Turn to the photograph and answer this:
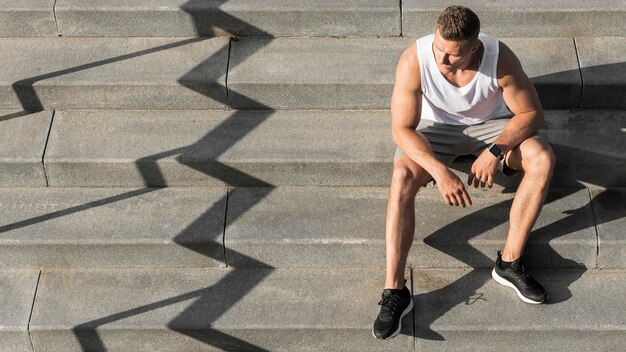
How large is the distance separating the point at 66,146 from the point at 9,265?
0.74 metres

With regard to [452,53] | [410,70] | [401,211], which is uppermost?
[452,53]

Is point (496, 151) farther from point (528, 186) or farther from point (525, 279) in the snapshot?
point (525, 279)

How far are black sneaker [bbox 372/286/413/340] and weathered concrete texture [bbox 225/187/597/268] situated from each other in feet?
1.05

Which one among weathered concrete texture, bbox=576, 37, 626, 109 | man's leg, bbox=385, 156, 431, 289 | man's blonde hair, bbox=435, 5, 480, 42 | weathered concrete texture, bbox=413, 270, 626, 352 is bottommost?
weathered concrete texture, bbox=413, 270, 626, 352

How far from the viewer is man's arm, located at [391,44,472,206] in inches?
197

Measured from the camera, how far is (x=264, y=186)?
5738mm

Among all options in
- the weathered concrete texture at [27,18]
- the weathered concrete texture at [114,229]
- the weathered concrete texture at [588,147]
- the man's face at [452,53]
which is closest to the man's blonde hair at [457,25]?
the man's face at [452,53]

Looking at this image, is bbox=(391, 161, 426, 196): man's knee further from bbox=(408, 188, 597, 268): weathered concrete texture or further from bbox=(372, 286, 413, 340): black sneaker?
bbox=(372, 286, 413, 340): black sneaker

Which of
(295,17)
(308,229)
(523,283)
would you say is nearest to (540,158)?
(523,283)

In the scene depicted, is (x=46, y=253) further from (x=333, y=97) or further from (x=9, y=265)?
(x=333, y=97)

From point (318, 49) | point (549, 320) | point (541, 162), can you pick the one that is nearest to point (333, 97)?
point (318, 49)

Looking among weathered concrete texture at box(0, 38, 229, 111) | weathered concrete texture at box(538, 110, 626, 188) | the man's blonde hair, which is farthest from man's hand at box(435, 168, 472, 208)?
weathered concrete texture at box(0, 38, 229, 111)

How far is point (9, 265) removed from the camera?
5.60 meters

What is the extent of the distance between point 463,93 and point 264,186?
1320 mm
